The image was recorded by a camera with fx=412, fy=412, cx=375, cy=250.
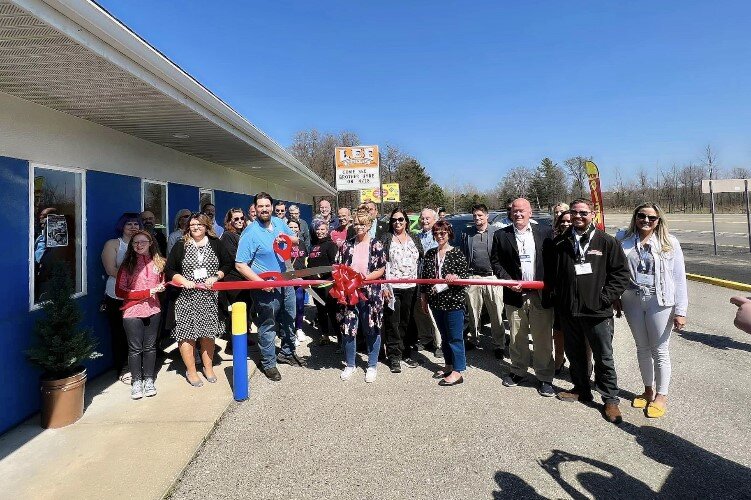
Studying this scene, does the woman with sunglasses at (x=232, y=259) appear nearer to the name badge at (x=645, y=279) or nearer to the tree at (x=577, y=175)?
the name badge at (x=645, y=279)

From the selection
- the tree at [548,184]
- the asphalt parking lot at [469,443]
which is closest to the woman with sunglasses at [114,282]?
the asphalt parking lot at [469,443]

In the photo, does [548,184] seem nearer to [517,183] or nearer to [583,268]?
[517,183]

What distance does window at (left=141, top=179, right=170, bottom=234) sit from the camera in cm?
638

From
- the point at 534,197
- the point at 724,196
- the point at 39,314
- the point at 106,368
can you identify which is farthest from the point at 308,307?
the point at 724,196

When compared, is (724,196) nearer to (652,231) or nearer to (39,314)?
(652,231)

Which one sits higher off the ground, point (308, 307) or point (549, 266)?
point (549, 266)

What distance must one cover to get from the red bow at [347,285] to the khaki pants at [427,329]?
1350mm

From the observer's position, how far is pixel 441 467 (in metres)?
3.04

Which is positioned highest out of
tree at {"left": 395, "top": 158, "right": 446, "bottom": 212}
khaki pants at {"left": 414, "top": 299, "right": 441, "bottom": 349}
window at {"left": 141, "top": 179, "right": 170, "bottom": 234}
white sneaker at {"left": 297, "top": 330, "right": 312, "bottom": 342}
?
tree at {"left": 395, "top": 158, "right": 446, "bottom": 212}

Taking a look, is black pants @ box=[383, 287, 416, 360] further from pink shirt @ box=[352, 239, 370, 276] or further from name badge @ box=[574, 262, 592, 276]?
name badge @ box=[574, 262, 592, 276]

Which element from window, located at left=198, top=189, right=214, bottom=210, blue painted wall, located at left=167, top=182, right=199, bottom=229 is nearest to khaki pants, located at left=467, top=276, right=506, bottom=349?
blue painted wall, located at left=167, top=182, right=199, bottom=229

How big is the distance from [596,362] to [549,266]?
99 cm

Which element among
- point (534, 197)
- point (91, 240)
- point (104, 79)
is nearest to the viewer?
point (104, 79)

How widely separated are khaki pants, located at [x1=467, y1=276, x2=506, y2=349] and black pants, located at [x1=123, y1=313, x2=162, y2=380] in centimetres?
378
